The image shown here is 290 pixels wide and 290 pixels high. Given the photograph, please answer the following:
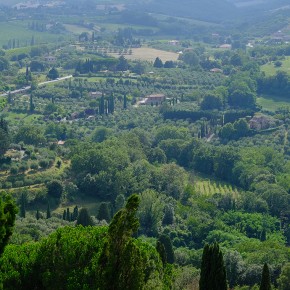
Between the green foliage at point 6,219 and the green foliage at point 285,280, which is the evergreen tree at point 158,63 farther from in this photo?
the green foliage at point 6,219

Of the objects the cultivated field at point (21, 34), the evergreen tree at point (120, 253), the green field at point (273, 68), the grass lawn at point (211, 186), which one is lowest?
the grass lawn at point (211, 186)

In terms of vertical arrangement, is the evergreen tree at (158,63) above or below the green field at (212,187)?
above

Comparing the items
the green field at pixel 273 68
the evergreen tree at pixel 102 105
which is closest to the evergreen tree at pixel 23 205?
the evergreen tree at pixel 102 105

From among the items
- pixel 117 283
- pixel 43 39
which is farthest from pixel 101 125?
pixel 43 39

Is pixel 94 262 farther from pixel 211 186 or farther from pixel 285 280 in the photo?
pixel 211 186

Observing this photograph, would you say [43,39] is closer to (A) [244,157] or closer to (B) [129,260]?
(A) [244,157]

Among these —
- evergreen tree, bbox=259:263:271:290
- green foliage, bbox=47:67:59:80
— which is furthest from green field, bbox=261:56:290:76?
evergreen tree, bbox=259:263:271:290

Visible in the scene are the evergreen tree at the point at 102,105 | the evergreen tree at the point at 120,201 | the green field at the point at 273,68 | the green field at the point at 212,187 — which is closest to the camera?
the evergreen tree at the point at 120,201
